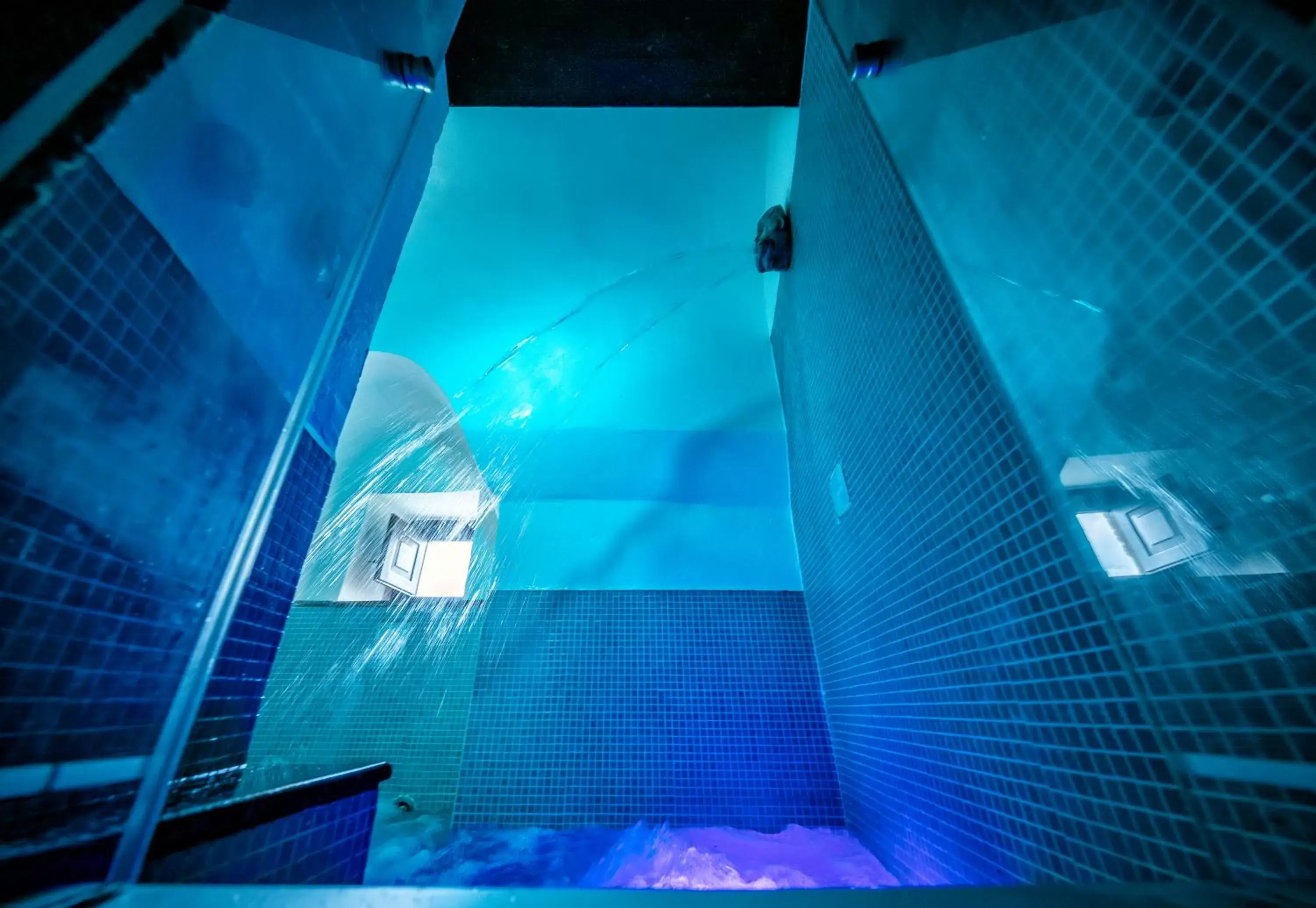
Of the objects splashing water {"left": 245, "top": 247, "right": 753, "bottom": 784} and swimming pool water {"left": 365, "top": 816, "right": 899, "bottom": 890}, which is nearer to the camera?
swimming pool water {"left": 365, "top": 816, "right": 899, "bottom": 890}

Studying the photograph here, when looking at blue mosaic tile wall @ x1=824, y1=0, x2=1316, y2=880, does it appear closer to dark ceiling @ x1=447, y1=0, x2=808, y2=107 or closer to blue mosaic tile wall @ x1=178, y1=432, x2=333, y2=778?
blue mosaic tile wall @ x1=178, y1=432, x2=333, y2=778

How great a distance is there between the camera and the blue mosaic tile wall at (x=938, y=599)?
1.05 m

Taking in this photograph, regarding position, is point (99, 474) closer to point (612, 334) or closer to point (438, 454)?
point (612, 334)

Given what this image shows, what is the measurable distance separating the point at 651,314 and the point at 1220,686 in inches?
139

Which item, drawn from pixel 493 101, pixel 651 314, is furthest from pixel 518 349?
pixel 493 101

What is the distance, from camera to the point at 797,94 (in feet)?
10.5

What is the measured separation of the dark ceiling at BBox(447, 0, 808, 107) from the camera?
2.86 meters

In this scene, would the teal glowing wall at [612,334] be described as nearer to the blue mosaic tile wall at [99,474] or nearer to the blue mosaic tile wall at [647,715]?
the blue mosaic tile wall at [647,715]

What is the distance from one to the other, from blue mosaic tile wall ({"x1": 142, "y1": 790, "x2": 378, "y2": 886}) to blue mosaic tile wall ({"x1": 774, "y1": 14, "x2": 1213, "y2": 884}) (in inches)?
60.2

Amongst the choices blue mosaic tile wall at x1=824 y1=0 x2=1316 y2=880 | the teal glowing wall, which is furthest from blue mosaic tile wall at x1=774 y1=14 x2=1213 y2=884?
the teal glowing wall

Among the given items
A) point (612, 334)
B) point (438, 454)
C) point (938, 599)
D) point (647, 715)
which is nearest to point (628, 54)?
point (612, 334)

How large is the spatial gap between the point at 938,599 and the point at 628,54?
341 cm

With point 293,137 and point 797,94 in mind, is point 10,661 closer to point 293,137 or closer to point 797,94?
point 293,137

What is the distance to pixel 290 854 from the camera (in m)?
1.26
